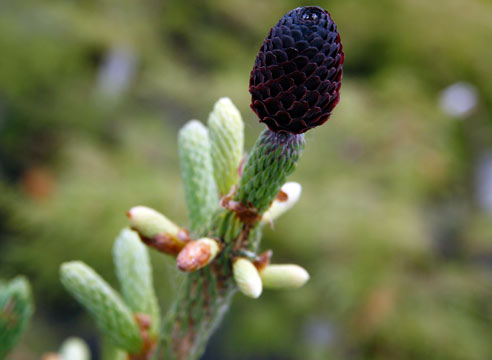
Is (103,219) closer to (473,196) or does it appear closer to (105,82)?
(105,82)

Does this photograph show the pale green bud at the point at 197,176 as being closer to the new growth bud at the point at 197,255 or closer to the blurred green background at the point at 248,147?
the new growth bud at the point at 197,255

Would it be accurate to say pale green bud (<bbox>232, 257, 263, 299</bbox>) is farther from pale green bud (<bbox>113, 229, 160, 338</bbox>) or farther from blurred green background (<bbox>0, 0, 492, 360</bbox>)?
blurred green background (<bbox>0, 0, 492, 360</bbox>)

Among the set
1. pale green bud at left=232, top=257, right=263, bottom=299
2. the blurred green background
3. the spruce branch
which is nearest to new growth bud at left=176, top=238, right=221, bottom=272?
pale green bud at left=232, top=257, right=263, bottom=299

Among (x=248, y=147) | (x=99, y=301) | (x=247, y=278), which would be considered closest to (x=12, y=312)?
(x=99, y=301)

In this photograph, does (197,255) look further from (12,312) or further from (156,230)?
(12,312)

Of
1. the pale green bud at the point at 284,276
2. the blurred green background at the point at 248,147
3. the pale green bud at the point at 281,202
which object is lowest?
the pale green bud at the point at 284,276

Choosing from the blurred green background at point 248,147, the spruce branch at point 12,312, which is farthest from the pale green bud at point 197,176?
the blurred green background at point 248,147
